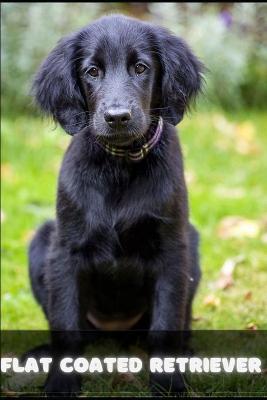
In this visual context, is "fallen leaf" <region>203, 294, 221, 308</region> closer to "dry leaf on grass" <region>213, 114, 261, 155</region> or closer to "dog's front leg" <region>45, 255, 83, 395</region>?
"dog's front leg" <region>45, 255, 83, 395</region>

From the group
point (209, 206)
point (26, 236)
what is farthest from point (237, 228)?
point (26, 236)

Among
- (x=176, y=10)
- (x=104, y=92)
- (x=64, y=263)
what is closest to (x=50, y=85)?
(x=104, y=92)

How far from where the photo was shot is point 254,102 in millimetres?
7426

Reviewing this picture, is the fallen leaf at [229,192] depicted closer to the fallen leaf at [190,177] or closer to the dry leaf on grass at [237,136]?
the fallen leaf at [190,177]

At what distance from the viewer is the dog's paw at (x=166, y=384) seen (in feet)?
9.79

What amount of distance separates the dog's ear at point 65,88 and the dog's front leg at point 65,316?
1.69ft

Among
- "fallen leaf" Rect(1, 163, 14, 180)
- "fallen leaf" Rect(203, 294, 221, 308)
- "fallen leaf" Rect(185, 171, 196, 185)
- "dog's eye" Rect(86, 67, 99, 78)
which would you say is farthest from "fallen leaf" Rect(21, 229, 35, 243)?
"dog's eye" Rect(86, 67, 99, 78)

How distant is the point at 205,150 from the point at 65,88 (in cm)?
326

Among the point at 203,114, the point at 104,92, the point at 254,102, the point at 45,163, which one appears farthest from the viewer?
the point at 254,102

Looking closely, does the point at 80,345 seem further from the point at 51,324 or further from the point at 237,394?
the point at 237,394

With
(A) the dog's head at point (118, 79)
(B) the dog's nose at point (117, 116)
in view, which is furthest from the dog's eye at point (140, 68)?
(B) the dog's nose at point (117, 116)

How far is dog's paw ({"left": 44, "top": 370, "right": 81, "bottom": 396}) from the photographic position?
3018 millimetres

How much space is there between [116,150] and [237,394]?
980 millimetres

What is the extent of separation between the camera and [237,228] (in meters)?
4.81
